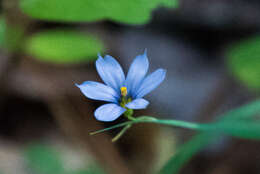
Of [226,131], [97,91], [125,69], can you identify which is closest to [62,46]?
[125,69]

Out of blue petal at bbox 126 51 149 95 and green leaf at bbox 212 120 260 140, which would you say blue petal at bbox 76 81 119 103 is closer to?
blue petal at bbox 126 51 149 95

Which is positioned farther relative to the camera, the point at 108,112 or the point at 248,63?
the point at 248,63

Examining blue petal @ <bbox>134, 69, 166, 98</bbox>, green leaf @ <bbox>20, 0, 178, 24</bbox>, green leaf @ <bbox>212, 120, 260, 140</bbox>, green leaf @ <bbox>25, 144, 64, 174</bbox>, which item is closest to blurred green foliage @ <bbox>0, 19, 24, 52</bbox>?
green leaf @ <bbox>20, 0, 178, 24</bbox>

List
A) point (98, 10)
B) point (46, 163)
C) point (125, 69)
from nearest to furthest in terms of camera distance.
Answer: point (98, 10) < point (46, 163) < point (125, 69)

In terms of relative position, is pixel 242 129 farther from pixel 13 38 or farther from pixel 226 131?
pixel 13 38

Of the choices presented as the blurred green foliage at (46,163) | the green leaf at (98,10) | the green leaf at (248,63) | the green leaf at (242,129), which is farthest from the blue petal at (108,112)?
the green leaf at (248,63)
